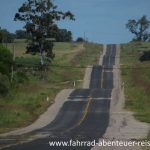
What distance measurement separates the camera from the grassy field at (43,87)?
Answer: 5309 centimetres

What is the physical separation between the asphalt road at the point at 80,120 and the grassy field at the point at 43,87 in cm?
270

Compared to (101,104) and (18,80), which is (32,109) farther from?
(18,80)

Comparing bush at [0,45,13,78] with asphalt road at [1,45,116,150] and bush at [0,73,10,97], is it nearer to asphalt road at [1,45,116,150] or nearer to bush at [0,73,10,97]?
bush at [0,73,10,97]

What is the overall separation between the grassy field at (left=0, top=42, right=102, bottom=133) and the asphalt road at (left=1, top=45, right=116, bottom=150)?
2698 millimetres

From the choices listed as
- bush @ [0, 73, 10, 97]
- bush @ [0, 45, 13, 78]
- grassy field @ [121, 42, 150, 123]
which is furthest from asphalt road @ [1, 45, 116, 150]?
bush @ [0, 45, 13, 78]

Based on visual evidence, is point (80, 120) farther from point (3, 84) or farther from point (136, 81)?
point (136, 81)

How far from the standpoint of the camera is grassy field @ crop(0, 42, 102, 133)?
174ft

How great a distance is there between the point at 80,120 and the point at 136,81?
47.2 meters

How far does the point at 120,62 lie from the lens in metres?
140

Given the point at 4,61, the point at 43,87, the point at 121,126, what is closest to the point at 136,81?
the point at 43,87

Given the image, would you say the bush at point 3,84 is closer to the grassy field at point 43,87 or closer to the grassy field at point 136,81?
the grassy field at point 43,87

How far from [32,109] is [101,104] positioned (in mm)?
10156

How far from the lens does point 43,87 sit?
90062 mm

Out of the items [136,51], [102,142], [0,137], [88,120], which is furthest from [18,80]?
[136,51]
